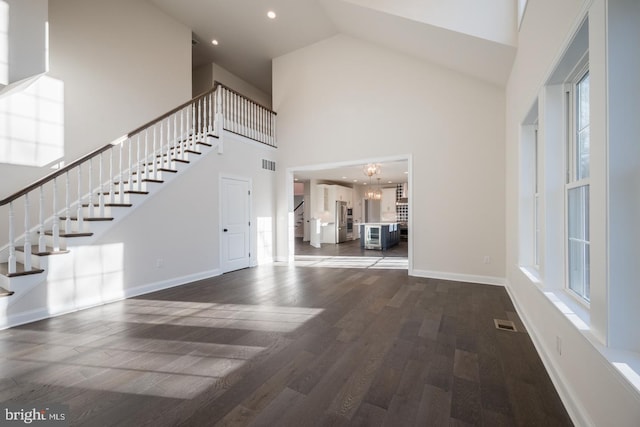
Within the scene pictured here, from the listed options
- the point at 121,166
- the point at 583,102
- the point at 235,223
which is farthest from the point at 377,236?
the point at 583,102

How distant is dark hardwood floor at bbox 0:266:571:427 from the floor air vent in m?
0.07

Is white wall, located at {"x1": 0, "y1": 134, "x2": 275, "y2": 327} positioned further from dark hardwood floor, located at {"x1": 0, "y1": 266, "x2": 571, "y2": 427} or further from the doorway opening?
the doorway opening

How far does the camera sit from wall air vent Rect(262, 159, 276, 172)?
6.87m

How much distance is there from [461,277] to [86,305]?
5.65 m

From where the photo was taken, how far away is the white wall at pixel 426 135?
15.5 feet

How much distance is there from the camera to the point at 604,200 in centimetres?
132

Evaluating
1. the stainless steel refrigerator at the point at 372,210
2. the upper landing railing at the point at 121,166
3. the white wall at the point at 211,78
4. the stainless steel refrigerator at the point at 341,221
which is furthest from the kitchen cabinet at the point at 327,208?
the white wall at the point at 211,78

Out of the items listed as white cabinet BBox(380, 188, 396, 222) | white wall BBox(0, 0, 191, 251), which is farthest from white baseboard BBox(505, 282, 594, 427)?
white cabinet BBox(380, 188, 396, 222)

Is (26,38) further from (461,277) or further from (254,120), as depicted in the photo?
(461,277)

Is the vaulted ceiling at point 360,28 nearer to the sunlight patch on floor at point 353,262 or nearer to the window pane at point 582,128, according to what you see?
the window pane at point 582,128

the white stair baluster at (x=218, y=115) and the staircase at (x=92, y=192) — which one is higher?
the white stair baluster at (x=218, y=115)

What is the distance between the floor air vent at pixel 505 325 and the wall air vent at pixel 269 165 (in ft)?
18.2

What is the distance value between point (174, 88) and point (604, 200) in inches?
287

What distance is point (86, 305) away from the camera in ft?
11.9
